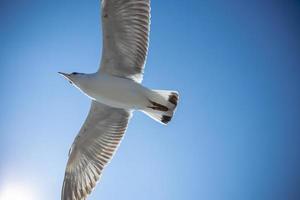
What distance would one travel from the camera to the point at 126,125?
612cm

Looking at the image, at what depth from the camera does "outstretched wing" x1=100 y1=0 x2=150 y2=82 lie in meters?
5.32

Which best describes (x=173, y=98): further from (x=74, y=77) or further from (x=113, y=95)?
(x=74, y=77)

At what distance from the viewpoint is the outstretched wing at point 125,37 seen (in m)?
5.32

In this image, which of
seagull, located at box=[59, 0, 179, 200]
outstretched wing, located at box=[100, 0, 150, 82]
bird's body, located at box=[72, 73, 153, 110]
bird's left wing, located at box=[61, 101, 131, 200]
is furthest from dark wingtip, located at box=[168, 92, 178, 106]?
bird's left wing, located at box=[61, 101, 131, 200]

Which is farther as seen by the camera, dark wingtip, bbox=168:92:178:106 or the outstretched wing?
dark wingtip, bbox=168:92:178:106

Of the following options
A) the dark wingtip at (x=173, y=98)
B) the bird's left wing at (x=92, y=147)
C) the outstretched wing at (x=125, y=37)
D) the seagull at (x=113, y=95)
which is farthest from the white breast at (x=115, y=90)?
the bird's left wing at (x=92, y=147)

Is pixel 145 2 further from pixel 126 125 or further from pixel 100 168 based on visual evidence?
pixel 100 168

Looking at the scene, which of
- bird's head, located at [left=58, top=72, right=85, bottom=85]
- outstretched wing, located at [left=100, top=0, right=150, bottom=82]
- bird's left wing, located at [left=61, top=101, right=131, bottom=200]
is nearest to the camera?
outstretched wing, located at [left=100, top=0, right=150, bottom=82]

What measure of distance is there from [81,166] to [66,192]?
0.34 meters

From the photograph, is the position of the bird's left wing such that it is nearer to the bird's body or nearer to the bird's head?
→ the bird's body

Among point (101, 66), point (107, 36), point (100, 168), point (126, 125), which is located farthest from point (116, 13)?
point (100, 168)

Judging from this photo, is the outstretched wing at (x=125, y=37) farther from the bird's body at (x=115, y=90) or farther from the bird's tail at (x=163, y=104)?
the bird's tail at (x=163, y=104)

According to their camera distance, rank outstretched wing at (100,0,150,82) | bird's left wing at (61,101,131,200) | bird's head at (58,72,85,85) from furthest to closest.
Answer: bird's left wing at (61,101,131,200)
bird's head at (58,72,85,85)
outstretched wing at (100,0,150,82)

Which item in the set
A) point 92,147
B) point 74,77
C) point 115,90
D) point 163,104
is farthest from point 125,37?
point 92,147
